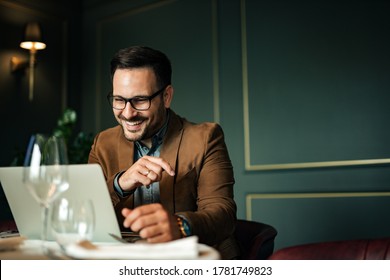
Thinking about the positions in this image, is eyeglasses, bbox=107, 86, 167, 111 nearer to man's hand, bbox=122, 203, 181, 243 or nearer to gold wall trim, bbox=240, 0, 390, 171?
man's hand, bbox=122, 203, 181, 243

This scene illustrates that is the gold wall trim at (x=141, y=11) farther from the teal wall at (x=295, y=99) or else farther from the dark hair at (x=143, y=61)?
the dark hair at (x=143, y=61)

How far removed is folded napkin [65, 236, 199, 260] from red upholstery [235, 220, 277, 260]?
1.97 ft

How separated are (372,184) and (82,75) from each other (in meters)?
2.33

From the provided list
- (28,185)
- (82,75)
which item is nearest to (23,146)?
(82,75)

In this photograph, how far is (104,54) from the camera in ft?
11.7

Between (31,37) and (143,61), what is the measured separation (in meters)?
2.03

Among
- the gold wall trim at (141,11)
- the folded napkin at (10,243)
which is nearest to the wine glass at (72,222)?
the folded napkin at (10,243)

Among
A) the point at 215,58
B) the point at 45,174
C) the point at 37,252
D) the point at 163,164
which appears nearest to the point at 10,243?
the point at 37,252

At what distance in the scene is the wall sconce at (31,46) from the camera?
3.19m

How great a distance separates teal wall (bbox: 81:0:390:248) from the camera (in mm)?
2500

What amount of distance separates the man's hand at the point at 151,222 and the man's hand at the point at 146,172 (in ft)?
0.60
